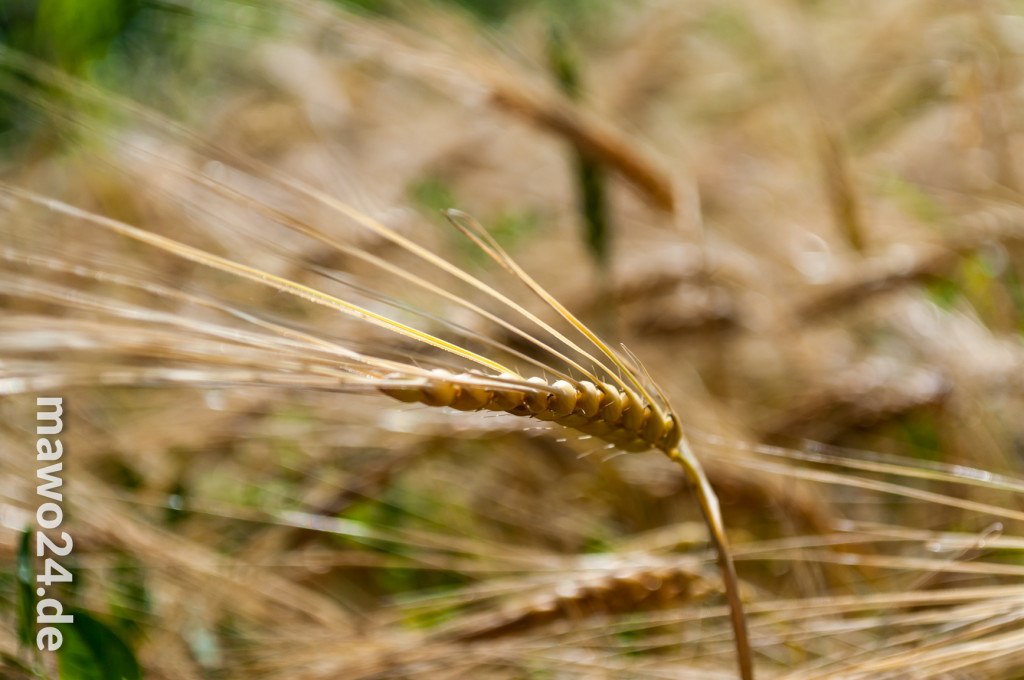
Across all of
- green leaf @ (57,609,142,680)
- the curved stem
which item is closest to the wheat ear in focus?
the curved stem

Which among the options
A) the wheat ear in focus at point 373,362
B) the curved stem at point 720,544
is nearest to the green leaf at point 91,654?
the wheat ear in focus at point 373,362

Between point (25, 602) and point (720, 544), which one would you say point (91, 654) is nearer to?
point (25, 602)

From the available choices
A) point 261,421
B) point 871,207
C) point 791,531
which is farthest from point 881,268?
point 261,421

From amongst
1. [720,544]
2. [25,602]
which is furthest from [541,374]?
[25,602]

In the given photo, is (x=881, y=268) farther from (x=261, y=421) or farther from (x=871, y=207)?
(x=261, y=421)

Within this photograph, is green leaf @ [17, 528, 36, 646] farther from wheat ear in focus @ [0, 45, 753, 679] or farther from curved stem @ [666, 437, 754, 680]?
curved stem @ [666, 437, 754, 680]

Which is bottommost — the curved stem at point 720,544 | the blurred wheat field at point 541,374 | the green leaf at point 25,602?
the curved stem at point 720,544

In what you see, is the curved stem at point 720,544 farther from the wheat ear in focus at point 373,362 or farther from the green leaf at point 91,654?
the green leaf at point 91,654
